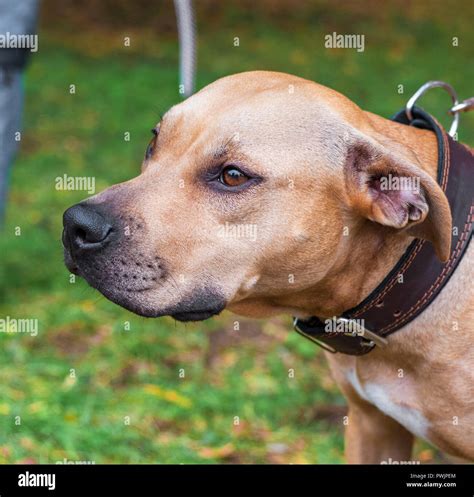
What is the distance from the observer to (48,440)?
4.59 metres

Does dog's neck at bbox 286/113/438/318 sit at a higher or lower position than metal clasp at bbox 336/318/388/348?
higher

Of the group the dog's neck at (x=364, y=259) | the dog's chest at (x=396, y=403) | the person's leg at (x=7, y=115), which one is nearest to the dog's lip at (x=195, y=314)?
the dog's neck at (x=364, y=259)

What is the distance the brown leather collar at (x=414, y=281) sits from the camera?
3.26 meters

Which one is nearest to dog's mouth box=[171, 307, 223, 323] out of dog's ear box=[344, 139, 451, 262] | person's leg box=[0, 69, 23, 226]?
dog's ear box=[344, 139, 451, 262]

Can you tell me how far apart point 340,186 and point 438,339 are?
706mm

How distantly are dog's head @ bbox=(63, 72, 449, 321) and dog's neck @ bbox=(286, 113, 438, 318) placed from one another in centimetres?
6

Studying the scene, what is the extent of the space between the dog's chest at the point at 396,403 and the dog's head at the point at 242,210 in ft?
1.97

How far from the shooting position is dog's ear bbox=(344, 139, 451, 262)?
10.0ft

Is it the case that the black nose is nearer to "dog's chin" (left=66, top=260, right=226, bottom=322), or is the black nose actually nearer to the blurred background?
"dog's chin" (left=66, top=260, right=226, bottom=322)

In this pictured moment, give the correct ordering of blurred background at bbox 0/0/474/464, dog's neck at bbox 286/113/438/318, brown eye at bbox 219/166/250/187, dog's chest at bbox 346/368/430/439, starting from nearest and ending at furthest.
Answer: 1. brown eye at bbox 219/166/250/187
2. dog's neck at bbox 286/113/438/318
3. dog's chest at bbox 346/368/430/439
4. blurred background at bbox 0/0/474/464

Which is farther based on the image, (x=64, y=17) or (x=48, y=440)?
(x=64, y=17)

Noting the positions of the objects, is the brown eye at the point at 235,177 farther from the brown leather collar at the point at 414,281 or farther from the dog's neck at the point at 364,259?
the brown leather collar at the point at 414,281
